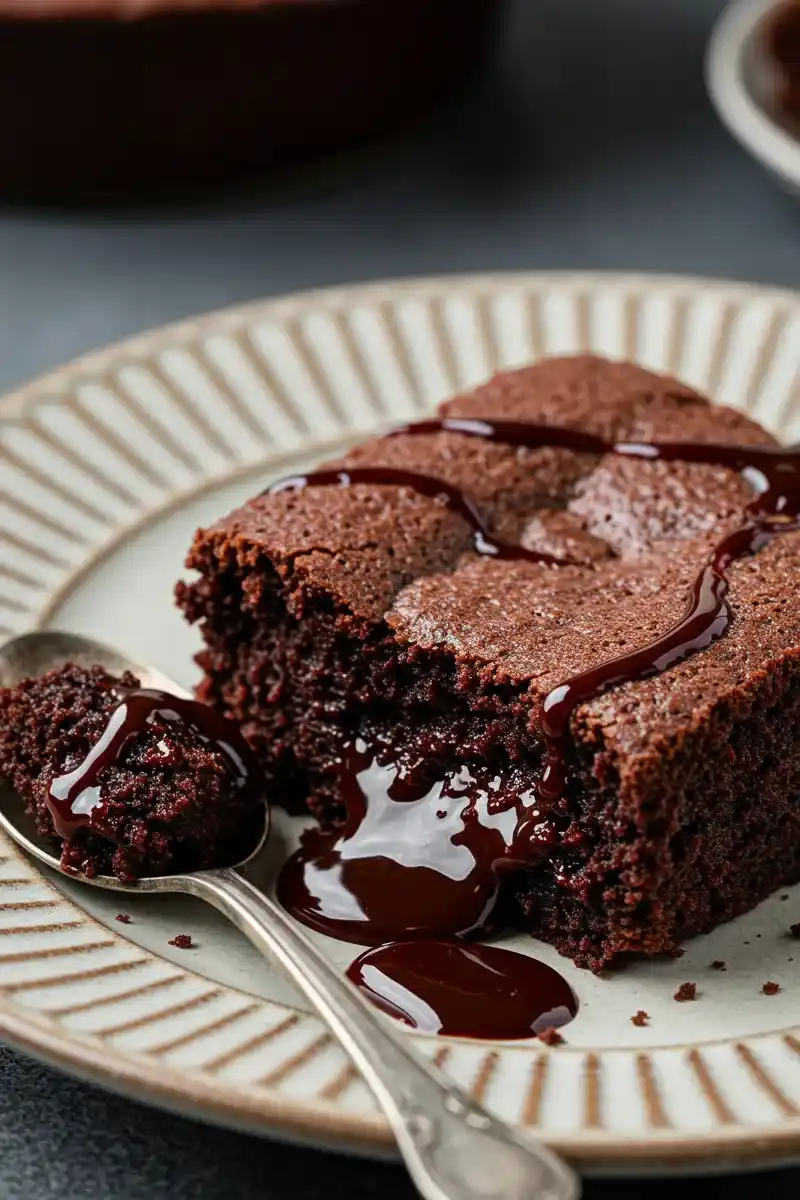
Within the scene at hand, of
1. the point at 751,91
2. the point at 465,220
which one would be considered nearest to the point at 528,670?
the point at 751,91

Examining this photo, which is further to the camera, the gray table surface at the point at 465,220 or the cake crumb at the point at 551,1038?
the gray table surface at the point at 465,220

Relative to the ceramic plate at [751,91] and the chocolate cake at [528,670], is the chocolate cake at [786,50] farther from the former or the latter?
the chocolate cake at [528,670]

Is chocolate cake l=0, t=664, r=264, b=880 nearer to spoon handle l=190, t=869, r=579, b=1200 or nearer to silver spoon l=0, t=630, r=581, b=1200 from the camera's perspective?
silver spoon l=0, t=630, r=581, b=1200

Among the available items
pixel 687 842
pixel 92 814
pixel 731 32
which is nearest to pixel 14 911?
pixel 92 814

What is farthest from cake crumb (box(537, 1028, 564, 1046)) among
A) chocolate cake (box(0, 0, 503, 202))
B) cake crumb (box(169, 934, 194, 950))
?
chocolate cake (box(0, 0, 503, 202))

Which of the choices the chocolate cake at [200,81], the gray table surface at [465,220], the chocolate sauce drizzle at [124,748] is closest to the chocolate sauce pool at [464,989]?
the chocolate sauce drizzle at [124,748]

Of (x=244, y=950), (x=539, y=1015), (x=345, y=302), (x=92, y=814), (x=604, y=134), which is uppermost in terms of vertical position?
(x=604, y=134)

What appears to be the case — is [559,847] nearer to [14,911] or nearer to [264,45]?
[14,911]
